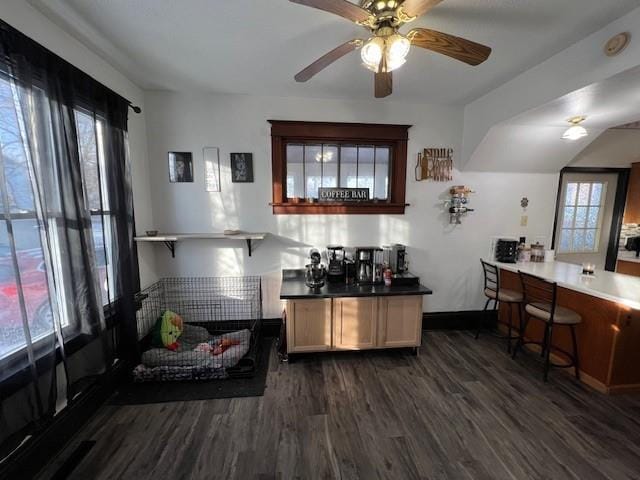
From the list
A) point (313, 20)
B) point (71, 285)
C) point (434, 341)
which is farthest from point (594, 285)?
point (71, 285)

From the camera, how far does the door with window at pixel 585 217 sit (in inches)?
134

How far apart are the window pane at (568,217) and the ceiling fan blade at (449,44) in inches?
120

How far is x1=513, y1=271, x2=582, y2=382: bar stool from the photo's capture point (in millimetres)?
2248

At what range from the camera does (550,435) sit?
1789 millimetres

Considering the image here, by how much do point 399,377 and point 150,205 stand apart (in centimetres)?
295

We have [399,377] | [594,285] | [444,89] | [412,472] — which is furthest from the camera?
[444,89]

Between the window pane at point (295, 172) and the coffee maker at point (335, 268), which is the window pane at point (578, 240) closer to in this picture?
the coffee maker at point (335, 268)

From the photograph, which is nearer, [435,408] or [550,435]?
[550,435]

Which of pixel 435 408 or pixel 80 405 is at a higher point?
pixel 80 405

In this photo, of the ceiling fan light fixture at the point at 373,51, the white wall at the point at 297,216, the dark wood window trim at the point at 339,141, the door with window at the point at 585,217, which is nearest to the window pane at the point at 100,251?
the white wall at the point at 297,216

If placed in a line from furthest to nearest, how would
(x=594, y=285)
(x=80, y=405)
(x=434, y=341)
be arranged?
(x=434, y=341) < (x=594, y=285) < (x=80, y=405)

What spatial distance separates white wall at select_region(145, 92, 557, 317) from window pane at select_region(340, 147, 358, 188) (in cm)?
33

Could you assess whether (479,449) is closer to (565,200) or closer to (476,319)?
(476,319)

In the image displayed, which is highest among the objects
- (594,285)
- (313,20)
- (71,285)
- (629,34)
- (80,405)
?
(313,20)
